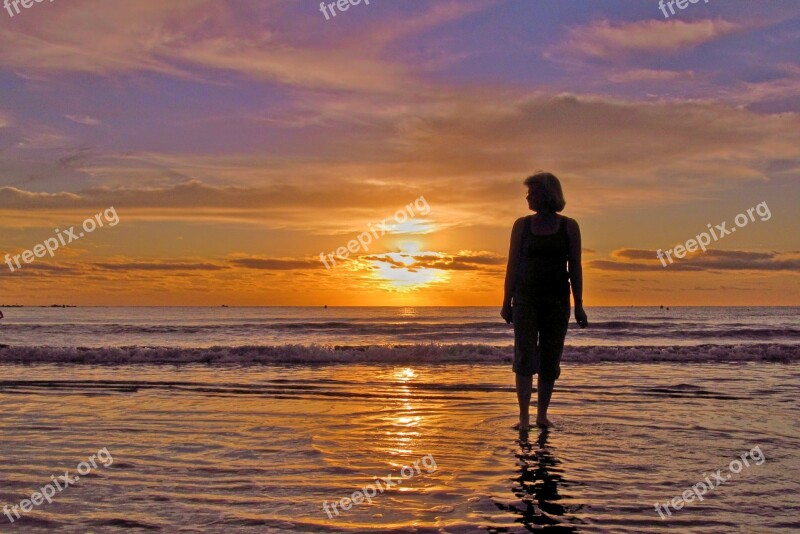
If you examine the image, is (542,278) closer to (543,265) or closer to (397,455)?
(543,265)

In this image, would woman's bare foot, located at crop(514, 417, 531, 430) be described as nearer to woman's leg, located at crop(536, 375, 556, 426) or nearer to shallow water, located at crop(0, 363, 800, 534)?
shallow water, located at crop(0, 363, 800, 534)

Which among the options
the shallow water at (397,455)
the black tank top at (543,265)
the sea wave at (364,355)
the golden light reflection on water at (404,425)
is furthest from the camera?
the sea wave at (364,355)

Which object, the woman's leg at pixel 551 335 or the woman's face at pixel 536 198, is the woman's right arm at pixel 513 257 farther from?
the woman's leg at pixel 551 335

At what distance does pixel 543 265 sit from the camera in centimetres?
574

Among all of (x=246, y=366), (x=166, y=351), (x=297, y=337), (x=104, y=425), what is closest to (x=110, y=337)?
Result: (x=297, y=337)

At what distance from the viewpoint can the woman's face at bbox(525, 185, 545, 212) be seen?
576cm

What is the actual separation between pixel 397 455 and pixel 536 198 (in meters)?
2.47

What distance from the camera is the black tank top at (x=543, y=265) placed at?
573 cm

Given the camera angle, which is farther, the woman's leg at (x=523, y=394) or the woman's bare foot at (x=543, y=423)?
the woman's bare foot at (x=543, y=423)

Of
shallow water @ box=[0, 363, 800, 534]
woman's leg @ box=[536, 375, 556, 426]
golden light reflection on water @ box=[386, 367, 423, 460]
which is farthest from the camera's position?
woman's leg @ box=[536, 375, 556, 426]

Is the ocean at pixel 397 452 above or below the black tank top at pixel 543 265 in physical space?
below

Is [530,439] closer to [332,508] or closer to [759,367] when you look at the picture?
[332,508]

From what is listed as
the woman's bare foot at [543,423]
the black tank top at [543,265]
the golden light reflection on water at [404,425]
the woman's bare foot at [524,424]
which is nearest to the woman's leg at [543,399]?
the woman's bare foot at [543,423]

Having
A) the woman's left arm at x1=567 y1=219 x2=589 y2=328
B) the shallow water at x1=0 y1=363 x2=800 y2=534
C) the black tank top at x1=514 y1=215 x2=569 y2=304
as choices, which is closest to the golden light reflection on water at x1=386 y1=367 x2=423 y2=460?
the shallow water at x1=0 y1=363 x2=800 y2=534
